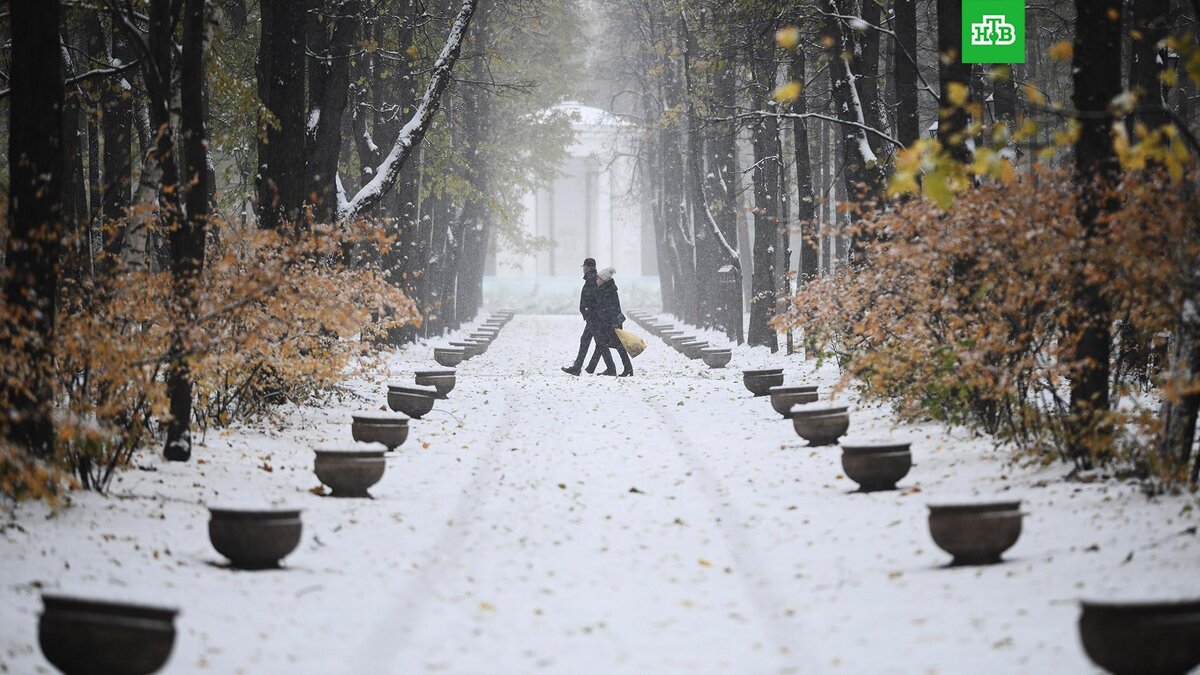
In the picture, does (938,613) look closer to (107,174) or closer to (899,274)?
(899,274)

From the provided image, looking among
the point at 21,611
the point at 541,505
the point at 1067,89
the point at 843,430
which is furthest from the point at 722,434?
the point at 1067,89

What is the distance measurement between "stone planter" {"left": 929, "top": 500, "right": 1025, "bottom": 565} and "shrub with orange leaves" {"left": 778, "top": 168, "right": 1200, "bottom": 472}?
173 centimetres

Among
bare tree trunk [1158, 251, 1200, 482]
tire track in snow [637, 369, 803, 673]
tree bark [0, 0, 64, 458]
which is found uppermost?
tree bark [0, 0, 64, 458]

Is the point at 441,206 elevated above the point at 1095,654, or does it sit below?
above

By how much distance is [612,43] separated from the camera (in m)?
47.8

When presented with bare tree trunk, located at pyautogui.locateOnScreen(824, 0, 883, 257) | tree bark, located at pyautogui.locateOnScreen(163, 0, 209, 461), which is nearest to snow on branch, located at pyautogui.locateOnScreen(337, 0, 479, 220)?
bare tree trunk, located at pyautogui.locateOnScreen(824, 0, 883, 257)

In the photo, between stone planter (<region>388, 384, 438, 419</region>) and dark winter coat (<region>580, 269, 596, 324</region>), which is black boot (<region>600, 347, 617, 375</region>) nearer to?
dark winter coat (<region>580, 269, 596, 324</region>)

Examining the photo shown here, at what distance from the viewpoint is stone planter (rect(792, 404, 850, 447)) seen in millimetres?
12570

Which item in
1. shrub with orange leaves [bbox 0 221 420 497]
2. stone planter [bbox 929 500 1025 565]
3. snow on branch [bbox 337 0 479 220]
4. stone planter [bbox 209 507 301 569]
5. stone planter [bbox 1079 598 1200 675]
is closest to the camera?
stone planter [bbox 1079 598 1200 675]

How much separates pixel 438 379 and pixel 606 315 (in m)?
4.83

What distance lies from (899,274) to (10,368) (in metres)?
8.00

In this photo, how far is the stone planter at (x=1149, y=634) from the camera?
Answer: 5.00 metres

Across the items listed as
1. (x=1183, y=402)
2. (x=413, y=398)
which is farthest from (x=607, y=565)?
(x=413, y=398)

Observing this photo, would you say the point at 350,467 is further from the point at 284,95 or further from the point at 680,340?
the point at 680,340
